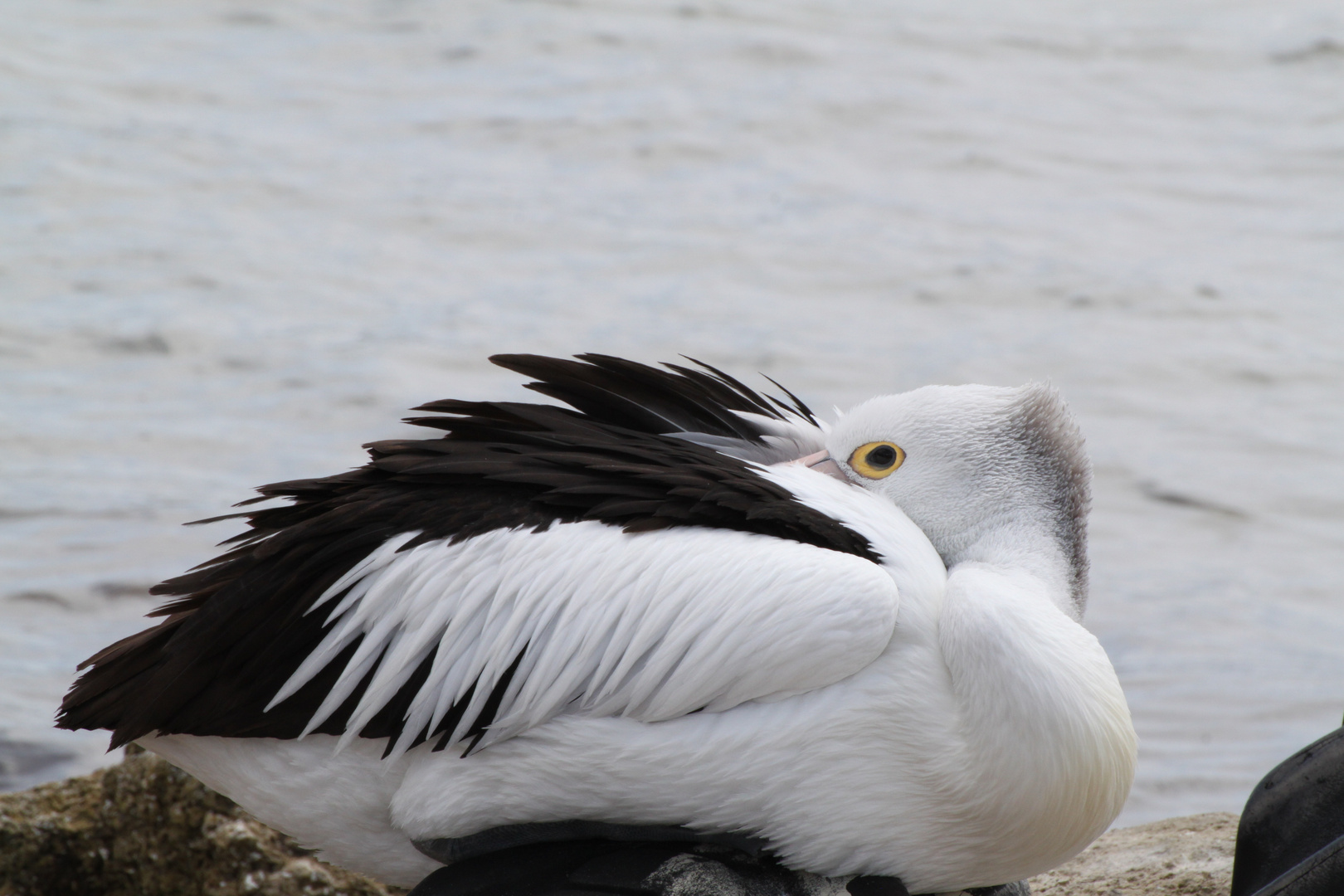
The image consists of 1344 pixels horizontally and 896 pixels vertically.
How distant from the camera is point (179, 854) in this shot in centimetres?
373

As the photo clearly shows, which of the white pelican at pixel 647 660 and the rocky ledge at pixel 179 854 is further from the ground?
the white pelican at pixel 647 660

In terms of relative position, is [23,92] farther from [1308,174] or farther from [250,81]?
[1308,174]

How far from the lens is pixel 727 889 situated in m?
2.60

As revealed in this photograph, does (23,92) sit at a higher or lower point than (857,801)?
higher

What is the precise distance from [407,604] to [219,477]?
15.7 feet

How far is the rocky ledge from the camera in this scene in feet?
12.1

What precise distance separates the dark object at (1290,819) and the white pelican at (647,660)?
35 centimetres

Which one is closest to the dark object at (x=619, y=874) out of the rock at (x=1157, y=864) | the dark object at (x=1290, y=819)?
the dark object at (x=1290, y=819)

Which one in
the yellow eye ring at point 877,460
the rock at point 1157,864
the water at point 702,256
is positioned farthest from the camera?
the water at point 702,256

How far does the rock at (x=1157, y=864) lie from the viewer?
3586 millimetres

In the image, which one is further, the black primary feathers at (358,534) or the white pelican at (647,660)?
the black primary feathers at (358,534)

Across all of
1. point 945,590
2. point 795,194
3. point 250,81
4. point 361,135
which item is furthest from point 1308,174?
point 945,590

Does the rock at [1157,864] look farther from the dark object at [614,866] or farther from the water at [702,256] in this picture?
the water at [702,256]

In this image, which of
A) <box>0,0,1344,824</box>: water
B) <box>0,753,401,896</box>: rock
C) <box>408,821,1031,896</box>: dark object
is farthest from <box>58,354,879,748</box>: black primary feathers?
<box>0,0,1344,824</box>: water
